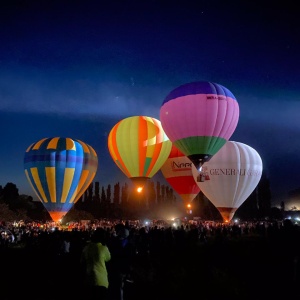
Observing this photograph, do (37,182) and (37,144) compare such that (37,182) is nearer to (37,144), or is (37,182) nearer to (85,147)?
(37,144)

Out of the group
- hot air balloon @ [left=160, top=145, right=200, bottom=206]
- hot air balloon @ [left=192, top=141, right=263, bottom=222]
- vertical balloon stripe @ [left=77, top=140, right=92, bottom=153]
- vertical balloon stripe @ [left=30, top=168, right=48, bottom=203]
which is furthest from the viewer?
hot air balloon @ [left=160, top=145, right=200, bottom=206]

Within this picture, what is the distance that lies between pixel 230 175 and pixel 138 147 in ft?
23.3

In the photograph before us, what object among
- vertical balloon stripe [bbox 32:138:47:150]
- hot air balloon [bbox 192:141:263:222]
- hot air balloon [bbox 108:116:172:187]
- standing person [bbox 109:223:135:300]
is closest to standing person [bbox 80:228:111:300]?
standing person [bbox 109:223:135:300]

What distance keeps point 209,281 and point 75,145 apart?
78.1 ft

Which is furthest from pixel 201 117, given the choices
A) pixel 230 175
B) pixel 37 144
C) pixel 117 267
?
pixel 117 267

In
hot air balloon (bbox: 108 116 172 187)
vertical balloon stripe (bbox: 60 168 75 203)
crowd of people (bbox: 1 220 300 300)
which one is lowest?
crowd of people (bbox: 1 220 300 300)

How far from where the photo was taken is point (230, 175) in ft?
91.4

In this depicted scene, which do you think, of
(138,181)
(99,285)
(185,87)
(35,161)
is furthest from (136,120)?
(99,285)

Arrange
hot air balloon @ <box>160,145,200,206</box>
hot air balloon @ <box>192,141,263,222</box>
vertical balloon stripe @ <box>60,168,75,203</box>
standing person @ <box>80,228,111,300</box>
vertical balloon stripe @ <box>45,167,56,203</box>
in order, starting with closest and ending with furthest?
standing person @ <box>80,228,111,300</box>
hot air balloon @ <box>192,141,263,222</box>
vertical balloon stripe @ <box>45,167,56,203</box>
vertical balloon stripe @ <box>60,168,75,203</box>
hot air balloon @ <box>160,145,200,206</box>

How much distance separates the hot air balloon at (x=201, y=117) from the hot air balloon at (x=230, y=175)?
5.15m

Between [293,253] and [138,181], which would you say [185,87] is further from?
[293,253]

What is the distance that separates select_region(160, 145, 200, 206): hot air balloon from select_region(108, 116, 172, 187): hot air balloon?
10.9 feet

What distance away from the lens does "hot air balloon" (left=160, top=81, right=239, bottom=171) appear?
875 inches

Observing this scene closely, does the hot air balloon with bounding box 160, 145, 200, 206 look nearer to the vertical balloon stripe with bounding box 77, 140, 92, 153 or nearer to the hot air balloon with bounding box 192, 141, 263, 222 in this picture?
the hot air balloon with bounding box 192, 141, 263, 222
